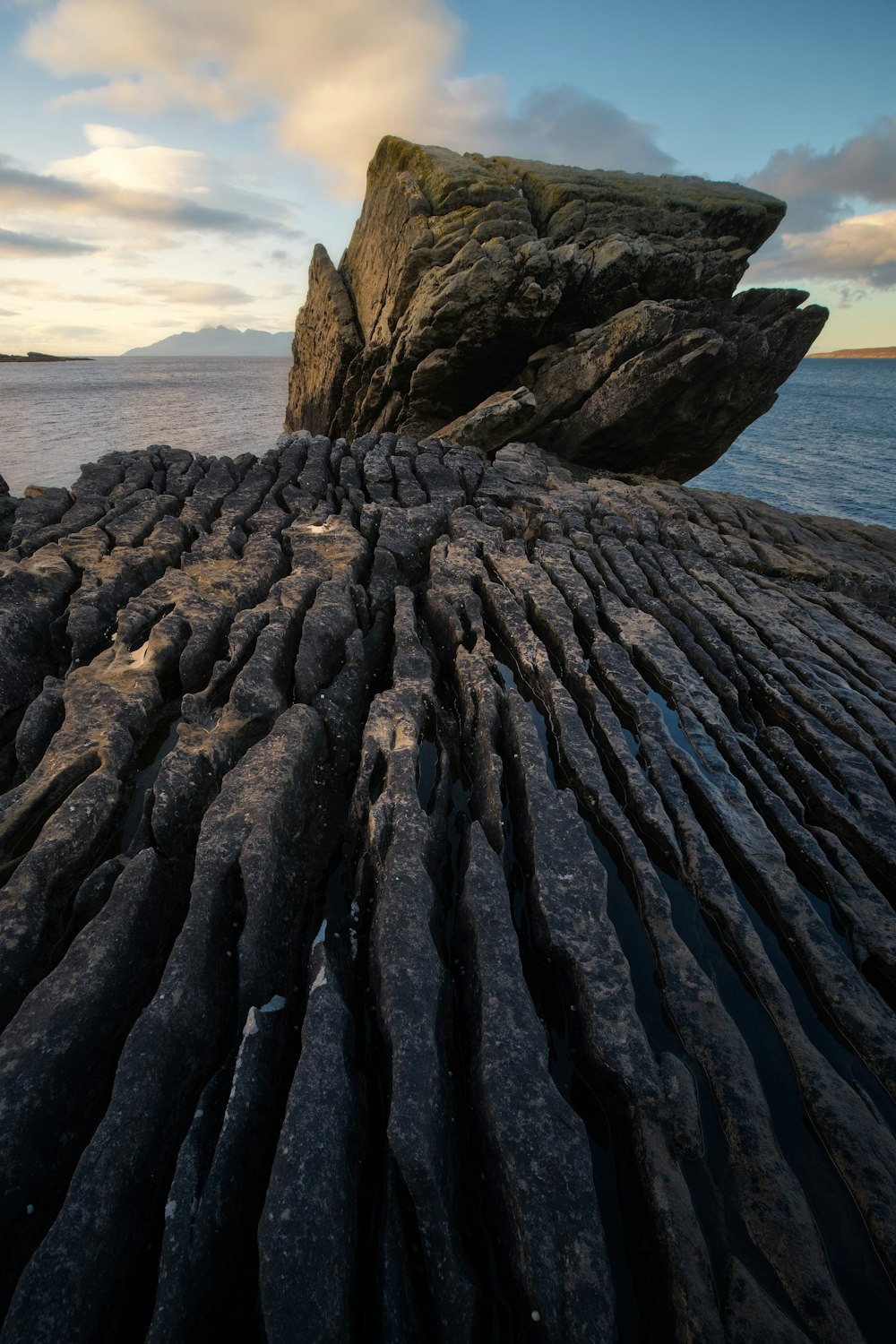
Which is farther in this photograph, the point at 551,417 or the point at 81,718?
the point at 551,417

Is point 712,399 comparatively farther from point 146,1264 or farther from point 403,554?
point 146,1264

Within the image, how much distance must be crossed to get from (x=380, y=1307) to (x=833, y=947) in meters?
4.17

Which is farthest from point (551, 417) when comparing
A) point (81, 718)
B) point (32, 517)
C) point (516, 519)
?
point (81, 718)

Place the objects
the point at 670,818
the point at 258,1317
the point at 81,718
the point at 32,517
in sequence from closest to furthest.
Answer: the point at 258,1317
the point at 670,818
the point at 81,718
the point at 32,517

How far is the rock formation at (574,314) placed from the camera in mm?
21516

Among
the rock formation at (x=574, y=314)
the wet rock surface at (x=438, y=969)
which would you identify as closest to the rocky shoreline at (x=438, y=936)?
the wet rock surface at (x=438, y=969)

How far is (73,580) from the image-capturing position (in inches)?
400

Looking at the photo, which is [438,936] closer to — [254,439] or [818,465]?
[254,439]

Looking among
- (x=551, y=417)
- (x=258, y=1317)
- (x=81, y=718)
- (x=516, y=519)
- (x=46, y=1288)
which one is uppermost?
(x=551, y=417)

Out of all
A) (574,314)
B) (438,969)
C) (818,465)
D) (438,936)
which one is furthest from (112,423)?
(438,969)

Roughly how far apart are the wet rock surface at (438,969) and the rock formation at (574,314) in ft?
49.8

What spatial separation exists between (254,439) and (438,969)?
4920cm

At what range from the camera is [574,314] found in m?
23.4

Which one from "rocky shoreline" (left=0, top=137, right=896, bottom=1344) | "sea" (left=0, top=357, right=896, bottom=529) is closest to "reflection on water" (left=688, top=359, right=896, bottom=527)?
"sea" (left=0, top=357, right=896, bottom=529)
